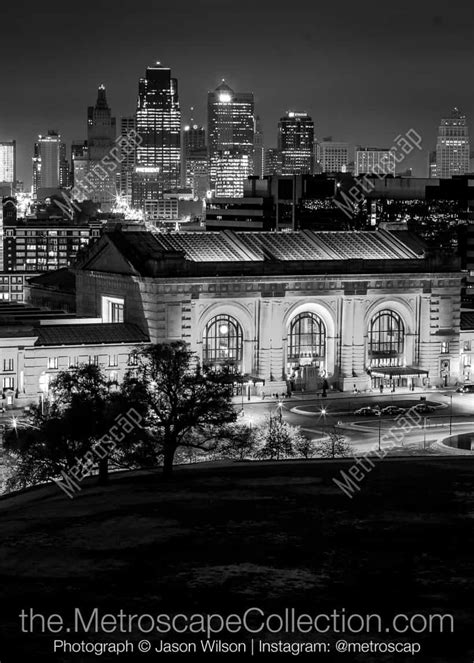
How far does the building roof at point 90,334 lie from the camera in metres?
115

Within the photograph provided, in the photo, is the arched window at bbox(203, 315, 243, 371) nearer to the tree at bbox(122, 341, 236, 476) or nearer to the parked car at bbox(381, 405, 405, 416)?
the parked car at bbox(381, 405, 405, 416)

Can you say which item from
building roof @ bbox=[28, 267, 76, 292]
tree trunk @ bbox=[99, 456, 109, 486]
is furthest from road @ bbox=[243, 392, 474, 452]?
building roof @ bbox=[28, 267, 76, 292]

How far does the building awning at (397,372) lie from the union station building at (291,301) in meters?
0.19

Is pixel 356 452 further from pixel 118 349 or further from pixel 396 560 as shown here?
pixel 396 560

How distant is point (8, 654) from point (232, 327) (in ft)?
271

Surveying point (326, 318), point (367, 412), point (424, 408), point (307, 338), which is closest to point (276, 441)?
point (367, 412)

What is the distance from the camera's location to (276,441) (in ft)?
286

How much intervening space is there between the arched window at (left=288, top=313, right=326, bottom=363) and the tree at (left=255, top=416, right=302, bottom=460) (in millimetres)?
27812

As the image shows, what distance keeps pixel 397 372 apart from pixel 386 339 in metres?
5.22

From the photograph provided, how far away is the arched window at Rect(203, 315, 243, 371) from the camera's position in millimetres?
121688

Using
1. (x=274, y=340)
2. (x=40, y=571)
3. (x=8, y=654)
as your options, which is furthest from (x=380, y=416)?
(x=8, y=654)

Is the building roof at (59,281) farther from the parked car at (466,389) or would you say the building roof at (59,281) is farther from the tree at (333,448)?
the tree at (333,448)

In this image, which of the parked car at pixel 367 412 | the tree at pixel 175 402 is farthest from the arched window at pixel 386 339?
the tree at pixel 175 402

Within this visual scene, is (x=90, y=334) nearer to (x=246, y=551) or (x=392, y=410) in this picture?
(x=392, y=410)
